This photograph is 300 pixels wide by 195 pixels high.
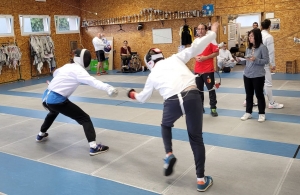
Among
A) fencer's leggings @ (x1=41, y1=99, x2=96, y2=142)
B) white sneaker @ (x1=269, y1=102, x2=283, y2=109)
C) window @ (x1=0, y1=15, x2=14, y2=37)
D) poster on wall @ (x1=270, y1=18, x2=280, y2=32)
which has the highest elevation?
window @ (x1=0, y1=15, x2=14, y2=37)

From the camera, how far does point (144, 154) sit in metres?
3.84

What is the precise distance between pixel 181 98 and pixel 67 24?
11741 mm

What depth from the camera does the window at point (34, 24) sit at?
11.4 metres

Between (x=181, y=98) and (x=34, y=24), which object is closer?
(x=181, y=98)

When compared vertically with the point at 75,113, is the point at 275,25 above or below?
above

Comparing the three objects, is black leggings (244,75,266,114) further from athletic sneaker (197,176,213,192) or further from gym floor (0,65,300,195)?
athletic sneaker (197,176,213,192)

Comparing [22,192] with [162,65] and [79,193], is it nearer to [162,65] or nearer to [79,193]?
[79,193]

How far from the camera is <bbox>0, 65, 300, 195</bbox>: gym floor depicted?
9.93ft

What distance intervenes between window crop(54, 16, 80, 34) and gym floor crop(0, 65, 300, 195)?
7.12 m

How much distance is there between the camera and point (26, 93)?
28.5ft

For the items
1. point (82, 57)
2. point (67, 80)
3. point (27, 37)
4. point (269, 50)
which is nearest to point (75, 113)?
point (67, 80)

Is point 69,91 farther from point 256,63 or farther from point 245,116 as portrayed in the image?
point 245,116

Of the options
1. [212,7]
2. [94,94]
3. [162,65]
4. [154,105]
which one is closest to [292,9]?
[212,7]

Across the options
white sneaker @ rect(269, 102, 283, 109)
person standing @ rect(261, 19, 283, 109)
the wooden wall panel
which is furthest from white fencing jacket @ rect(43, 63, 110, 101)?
the wooden wall panel
